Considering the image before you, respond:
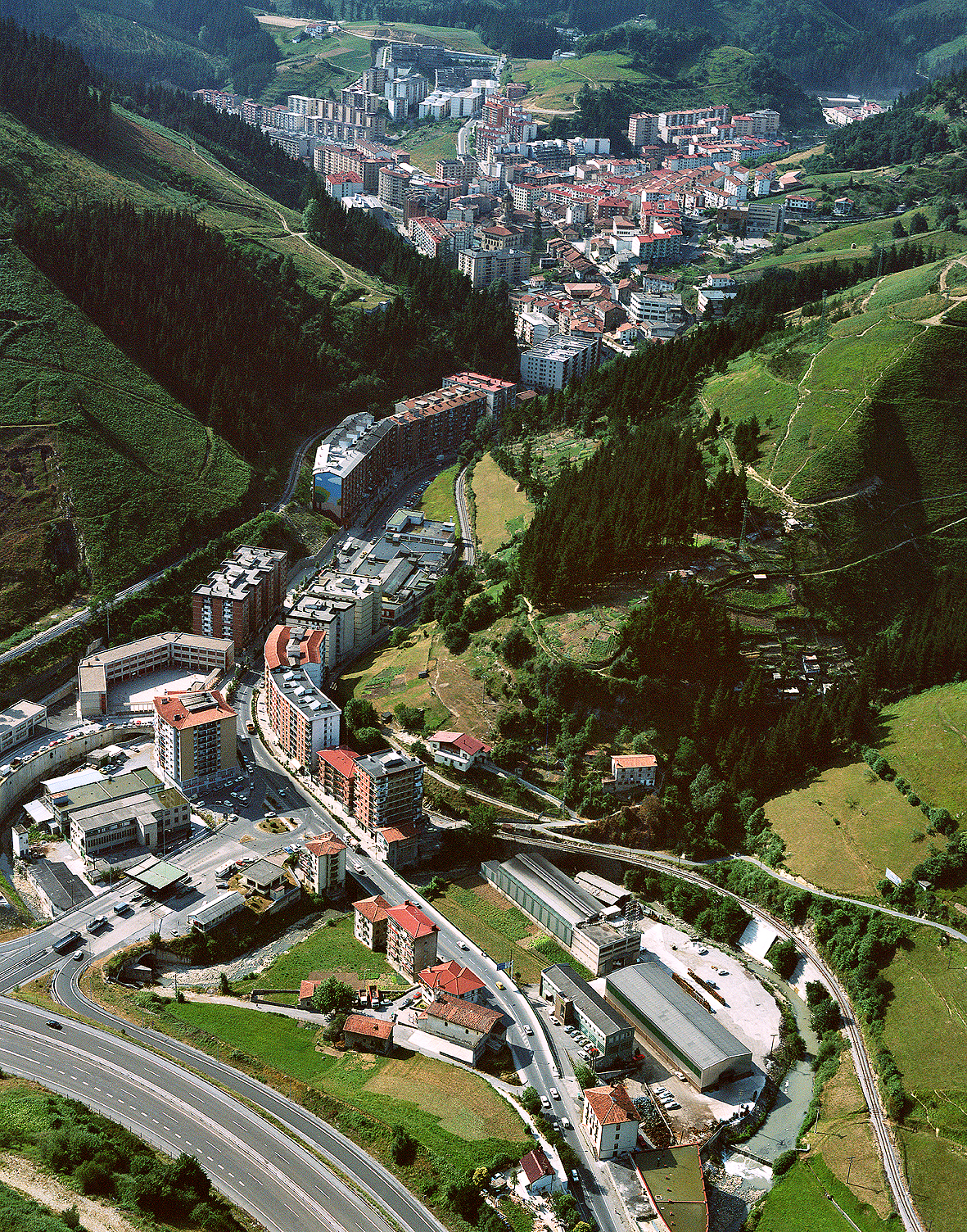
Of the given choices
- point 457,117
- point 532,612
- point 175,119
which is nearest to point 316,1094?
point 532,612

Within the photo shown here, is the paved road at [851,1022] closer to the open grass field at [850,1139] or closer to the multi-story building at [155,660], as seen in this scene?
the open grass field at [850,1139]

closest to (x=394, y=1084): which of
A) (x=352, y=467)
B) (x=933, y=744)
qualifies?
(x=933, y=744)

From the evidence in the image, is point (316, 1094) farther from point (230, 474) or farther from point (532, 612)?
point (230, 474)

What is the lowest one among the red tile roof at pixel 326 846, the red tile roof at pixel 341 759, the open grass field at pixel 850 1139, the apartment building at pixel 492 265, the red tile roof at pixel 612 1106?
the open grass field at pixel 850 1139

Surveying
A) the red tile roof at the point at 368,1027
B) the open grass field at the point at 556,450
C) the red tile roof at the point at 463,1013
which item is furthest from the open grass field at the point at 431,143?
the red tile roof at the point at 368,1027

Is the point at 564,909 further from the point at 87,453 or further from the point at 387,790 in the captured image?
the point at 87,453

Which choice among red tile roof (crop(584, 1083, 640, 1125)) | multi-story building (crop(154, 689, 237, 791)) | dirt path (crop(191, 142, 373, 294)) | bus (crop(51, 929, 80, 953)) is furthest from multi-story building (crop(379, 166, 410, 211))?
red tile roof (crop(584, 1083, 640, 1125))
